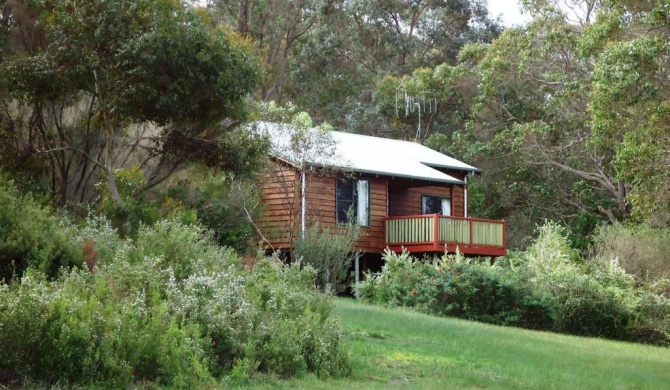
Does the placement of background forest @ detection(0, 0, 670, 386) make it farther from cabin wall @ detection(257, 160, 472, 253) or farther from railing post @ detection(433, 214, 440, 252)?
railing post @ detection(433, 214, 440, 252)

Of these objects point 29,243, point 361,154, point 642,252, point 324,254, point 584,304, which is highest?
point 361,154

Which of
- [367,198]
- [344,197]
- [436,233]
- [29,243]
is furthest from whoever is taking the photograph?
[367,198]

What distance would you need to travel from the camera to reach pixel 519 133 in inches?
1682

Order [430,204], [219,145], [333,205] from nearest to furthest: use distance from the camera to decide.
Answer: [219,145] → [333,205] → [430,204]

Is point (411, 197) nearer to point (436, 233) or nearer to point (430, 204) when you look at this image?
point (430, 204)

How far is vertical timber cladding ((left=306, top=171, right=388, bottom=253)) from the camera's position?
107ft

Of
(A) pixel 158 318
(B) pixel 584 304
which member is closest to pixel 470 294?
(B) pixel 584 304

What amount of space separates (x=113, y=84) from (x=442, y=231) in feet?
48.9

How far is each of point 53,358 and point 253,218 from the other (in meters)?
21.0

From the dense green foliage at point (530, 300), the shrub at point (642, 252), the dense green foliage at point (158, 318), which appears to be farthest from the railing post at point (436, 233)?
the dense green foliage at point (158, 318)

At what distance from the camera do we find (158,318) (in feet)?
34.4

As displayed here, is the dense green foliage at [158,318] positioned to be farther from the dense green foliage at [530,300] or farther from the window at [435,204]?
the window at [435,204]

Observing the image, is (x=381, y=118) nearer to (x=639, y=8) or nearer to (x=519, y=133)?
(x=519, y=133)

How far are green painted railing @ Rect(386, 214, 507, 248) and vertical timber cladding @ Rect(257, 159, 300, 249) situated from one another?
417 cm
